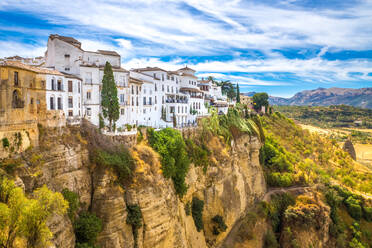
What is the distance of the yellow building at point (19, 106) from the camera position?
62.2 feet

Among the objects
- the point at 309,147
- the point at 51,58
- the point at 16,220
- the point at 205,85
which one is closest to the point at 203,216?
the point at 16,220

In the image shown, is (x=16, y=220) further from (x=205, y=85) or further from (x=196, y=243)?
(x=205, y=85)

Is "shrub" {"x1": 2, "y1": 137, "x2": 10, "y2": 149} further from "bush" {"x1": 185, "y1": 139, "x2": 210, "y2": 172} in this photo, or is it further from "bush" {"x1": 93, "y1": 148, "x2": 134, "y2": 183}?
"bush" {"x1": 185, "y1": 139, "x2": 210, "y2": 172}

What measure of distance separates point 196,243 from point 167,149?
1348 cm

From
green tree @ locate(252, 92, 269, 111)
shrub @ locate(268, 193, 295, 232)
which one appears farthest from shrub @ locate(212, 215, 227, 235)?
green tree @ locate(252, 92, 269, 111)

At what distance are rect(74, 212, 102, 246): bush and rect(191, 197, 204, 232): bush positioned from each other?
1607 cm

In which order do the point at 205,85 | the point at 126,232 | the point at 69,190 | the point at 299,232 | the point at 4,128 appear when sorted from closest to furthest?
the point at 4,128 < the point at 69,190 < the point at 126,232 < the point at 299,232 < the point at 205,85

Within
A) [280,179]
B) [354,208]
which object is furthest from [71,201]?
[354,208]

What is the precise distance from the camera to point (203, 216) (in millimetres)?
37250

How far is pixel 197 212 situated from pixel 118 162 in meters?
15.7

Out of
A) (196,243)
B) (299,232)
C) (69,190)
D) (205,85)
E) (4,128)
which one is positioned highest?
(205,85)

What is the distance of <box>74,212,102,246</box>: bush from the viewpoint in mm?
21359

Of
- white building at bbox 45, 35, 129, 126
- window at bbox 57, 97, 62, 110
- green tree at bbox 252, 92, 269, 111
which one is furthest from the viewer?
green tree at bbox 252, 92, 269, 111

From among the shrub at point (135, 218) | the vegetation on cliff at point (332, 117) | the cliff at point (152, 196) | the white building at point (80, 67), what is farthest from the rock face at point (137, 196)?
the vegetation on cliff at point (332, 117)
